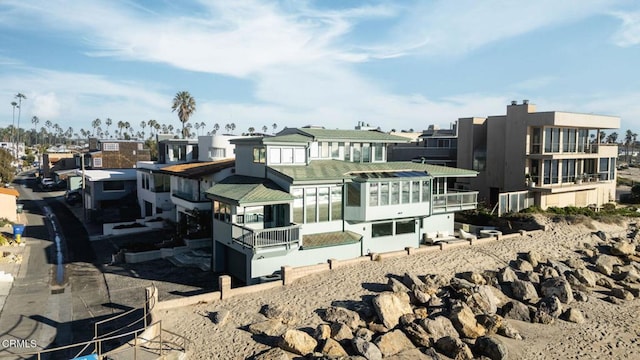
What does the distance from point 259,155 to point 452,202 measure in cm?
1453

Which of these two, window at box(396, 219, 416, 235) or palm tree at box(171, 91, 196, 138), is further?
palm tree at box(171, 91, 196, 138)

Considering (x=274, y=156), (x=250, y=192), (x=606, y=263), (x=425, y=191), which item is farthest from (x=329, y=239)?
(x=606, y=263)

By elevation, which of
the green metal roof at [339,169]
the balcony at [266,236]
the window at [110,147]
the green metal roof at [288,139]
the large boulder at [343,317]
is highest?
the green metal roof at [288,139]

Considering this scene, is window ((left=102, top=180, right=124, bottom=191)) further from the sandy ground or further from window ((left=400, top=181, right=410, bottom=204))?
window ((left=400, top=181, right=410, bottom=204))

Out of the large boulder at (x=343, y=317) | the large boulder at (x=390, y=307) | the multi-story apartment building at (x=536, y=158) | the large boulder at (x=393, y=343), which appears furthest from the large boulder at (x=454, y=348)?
the multi-story apartment building at (x=536, y=158)

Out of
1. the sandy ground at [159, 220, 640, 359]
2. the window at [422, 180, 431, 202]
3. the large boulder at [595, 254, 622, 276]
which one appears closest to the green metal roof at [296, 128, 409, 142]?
the window at [422, 180, 431, 202]

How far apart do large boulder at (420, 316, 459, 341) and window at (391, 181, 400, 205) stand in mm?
9697

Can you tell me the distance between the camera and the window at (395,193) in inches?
1096

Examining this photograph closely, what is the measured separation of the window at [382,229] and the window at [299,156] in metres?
6.16

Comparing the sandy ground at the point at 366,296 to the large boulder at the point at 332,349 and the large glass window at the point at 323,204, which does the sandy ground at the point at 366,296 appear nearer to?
the large boulder at the point at 332,349

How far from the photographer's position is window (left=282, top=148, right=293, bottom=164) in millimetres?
27281

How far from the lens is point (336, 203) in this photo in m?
26.7

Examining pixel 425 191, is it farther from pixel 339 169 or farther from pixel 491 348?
pixel 491 348

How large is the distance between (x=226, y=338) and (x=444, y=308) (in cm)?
1048
